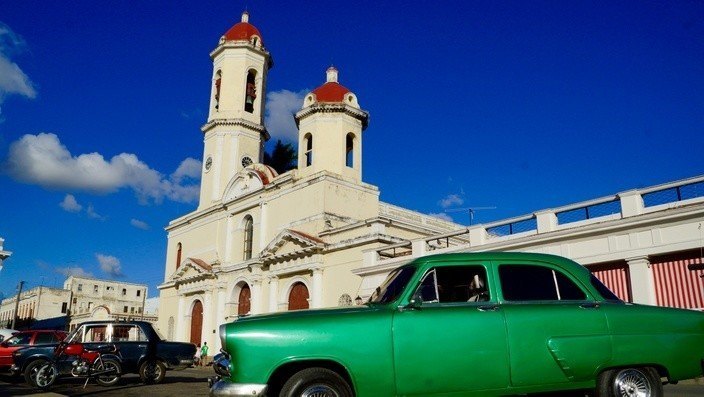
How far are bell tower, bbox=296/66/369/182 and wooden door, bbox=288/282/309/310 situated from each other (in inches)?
212

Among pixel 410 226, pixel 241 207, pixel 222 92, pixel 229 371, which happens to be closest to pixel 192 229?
pixel 241 207

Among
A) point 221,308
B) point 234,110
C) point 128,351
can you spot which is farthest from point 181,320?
point 128,351

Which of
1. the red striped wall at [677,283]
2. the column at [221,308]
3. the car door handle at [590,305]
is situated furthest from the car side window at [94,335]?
the column at [221,308]

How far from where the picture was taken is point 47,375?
38.4ft

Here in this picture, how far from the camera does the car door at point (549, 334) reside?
4727 mm

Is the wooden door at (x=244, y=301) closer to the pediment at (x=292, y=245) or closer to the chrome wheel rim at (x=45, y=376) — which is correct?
the pediment at (x=292, y=245)

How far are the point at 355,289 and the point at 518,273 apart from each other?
15718 millimetres

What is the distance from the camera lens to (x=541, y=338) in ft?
15.7

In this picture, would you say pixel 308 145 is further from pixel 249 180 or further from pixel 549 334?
pixel 549 334

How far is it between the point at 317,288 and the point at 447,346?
17986mm

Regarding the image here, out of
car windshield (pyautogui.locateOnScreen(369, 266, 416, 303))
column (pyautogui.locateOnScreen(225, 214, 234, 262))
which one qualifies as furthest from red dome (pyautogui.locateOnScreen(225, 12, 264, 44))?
car windshield (pyautogui.locateOnScreen(369, 266, 416, 303))

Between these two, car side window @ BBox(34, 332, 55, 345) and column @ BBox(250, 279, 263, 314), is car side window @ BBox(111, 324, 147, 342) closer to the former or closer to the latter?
car side window @ BBox(34, 332, 55, 345)

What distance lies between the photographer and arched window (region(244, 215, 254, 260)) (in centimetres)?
2867

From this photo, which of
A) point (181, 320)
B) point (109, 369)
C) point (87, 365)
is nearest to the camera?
point (87, 365)
